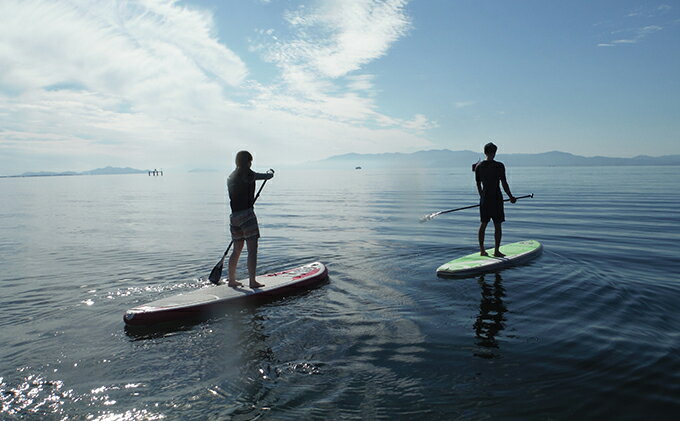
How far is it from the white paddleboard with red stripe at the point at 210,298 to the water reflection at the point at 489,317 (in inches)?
140

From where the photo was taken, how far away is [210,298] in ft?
22.9

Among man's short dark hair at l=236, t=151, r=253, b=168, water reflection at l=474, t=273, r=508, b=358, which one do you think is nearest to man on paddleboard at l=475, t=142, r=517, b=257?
water reflection at l=474, t=273, r=508, b=358

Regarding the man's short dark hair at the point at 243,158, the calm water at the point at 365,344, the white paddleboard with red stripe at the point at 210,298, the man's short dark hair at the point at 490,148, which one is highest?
the man's short dark hair at the point at 490,148

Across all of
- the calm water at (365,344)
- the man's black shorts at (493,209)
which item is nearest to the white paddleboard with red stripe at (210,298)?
the calm water at (365,344)

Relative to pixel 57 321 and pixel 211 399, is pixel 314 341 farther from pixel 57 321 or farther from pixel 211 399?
pixel 57 321

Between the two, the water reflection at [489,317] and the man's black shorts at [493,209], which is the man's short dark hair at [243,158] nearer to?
the water reflection at [489,317]

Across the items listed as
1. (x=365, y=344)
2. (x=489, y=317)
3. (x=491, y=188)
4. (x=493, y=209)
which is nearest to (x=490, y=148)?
(x=491, y=188)

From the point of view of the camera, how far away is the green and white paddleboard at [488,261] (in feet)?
29.3

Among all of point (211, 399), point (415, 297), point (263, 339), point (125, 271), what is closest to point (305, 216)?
point (125, 271)

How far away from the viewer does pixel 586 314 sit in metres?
6.35

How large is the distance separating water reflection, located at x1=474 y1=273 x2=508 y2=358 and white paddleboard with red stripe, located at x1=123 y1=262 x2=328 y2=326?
356cm

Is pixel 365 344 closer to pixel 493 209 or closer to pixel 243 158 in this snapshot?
pixel 243 158

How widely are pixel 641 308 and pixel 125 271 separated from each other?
11679 mm

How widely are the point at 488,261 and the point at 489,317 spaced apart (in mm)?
3433
